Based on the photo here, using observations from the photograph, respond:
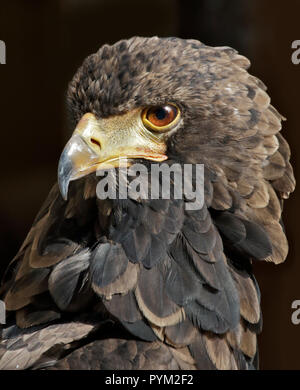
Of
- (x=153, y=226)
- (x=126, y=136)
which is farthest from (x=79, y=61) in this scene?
(x=153, y=226)

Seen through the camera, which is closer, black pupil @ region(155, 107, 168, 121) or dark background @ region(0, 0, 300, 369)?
black pupil @ region(155, 107, 168, 121)

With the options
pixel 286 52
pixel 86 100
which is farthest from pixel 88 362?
pixel 286 52

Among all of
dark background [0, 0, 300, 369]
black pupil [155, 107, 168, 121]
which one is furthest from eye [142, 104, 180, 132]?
dark background [0, 0, 300, 369]

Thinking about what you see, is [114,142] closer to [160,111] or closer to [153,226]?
[160,111]

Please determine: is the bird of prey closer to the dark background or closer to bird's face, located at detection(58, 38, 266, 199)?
bird's face, located at detection(58, 38, 266, 199)

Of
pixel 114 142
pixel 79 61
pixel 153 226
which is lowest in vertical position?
pixel 153 226

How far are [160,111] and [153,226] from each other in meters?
0.31

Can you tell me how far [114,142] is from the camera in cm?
188

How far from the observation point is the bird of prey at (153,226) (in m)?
1.81

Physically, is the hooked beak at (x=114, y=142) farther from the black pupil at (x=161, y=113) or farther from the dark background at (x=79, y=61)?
the dark background at (x=79, y=61)

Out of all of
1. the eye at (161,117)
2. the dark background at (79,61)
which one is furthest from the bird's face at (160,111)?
the dark background at (79,61)

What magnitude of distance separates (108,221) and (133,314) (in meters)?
0.26

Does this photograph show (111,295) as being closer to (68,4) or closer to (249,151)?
(249,151)

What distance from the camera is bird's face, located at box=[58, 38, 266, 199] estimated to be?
5.97 ft
